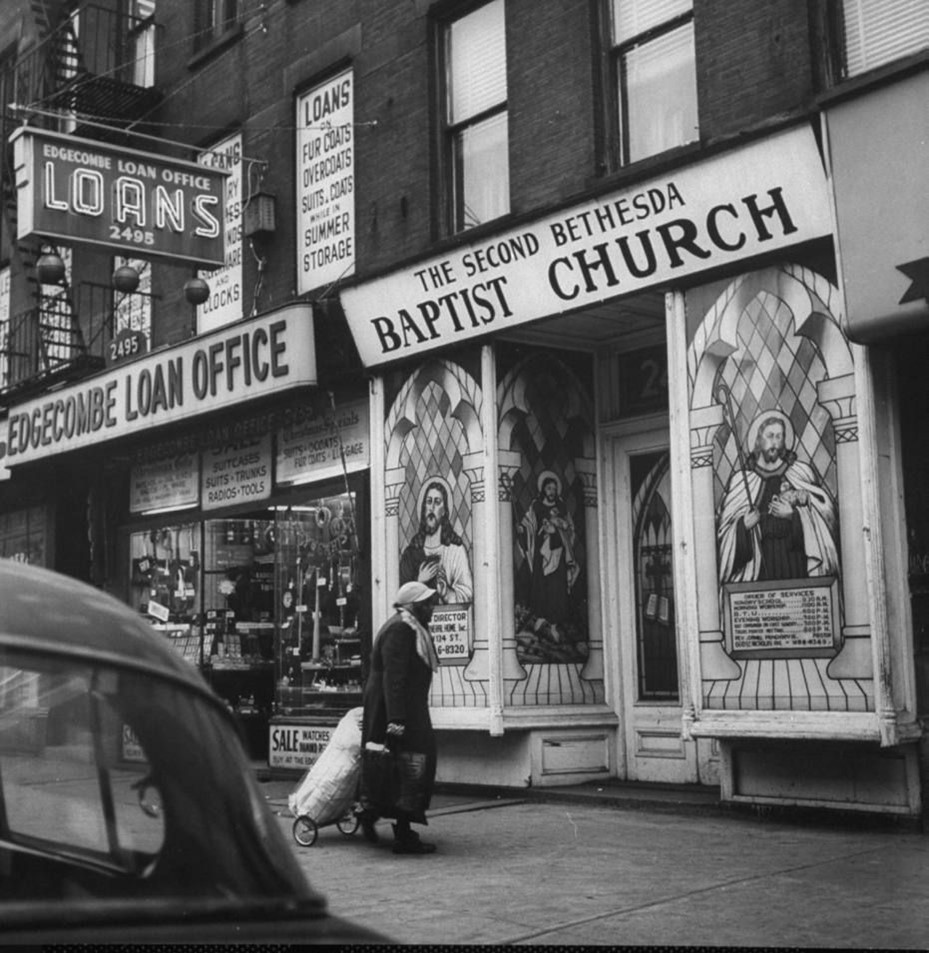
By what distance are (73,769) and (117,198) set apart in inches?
487

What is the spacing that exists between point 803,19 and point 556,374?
147 inches

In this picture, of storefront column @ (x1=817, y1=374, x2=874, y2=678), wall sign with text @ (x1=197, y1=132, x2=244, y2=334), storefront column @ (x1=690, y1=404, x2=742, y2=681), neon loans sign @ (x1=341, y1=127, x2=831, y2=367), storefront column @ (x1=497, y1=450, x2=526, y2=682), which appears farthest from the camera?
wall sign with text @ (x1=197, y1=132, x2=244, y2=334)

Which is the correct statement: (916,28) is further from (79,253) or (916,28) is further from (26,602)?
(79,253)

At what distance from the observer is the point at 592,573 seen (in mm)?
11812

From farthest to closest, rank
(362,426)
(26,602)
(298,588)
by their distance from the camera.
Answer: (298,588) < (362,426) < (26,602)

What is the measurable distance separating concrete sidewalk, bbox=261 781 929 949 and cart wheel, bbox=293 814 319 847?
0.08 metres

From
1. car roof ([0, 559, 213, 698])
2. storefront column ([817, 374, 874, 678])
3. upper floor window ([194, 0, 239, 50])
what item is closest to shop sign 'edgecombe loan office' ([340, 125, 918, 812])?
storefront column ([817, 374, 874, 678])

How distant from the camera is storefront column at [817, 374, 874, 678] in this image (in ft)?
28.3

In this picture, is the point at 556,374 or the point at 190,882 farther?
the point at 556,374

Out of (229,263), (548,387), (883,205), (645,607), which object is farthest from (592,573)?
(229,263)

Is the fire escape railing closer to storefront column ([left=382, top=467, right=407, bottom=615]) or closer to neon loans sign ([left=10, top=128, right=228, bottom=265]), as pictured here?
neon loans sign ([left=10, top=128, right=228, bottom=265])

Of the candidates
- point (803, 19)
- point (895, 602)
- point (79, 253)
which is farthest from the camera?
point (79, 253)

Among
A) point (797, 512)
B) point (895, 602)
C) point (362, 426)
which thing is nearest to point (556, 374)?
point (362, 426)

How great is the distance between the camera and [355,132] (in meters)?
13.6
